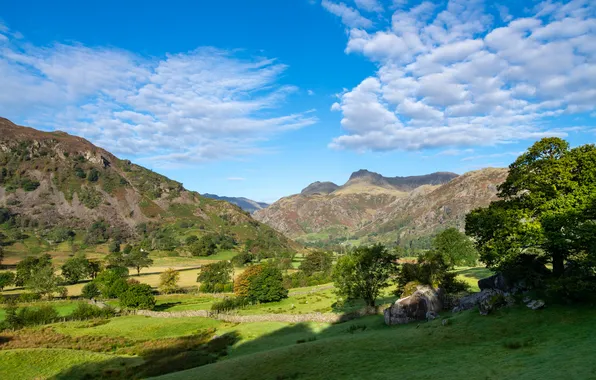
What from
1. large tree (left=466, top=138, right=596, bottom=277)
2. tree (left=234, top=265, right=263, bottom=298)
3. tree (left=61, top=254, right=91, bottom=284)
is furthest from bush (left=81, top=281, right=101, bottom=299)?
large tree (left=466, top=138, right=596, bottom=277)

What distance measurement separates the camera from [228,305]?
84000 millimetres

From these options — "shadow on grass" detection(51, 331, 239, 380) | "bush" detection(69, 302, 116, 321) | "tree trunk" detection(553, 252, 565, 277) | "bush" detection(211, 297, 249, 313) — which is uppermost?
"tree trunk" detection(553, 252, 565, 277)

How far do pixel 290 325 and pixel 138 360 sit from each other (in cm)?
2145

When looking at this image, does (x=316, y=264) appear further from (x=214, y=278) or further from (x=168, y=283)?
(x=168, y=283)

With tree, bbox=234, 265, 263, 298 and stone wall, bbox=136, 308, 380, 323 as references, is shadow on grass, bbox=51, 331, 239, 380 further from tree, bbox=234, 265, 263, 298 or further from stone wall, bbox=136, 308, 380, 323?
tree, bbox=234, 265, 263, 298

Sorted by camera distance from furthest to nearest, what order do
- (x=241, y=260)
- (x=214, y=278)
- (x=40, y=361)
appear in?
(x=241, y=260), (x=214, y=278), (x=40, y=361)

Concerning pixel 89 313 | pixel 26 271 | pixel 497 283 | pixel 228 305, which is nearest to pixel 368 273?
pixel 497 283

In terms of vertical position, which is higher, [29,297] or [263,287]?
[29,297]

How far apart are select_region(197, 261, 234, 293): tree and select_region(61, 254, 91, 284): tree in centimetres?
4541

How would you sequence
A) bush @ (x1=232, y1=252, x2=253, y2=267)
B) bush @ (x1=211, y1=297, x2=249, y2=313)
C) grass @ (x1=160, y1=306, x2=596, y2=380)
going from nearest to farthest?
grass @ (x1=160, y1=306, x2=596, y2=380) → bush @ (x1=211, y1=297, x2=249, y2=313) → bush @ (x1=232, y1=252, x2=253, y2=267)

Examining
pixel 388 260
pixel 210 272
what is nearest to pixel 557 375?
pixel 388 260

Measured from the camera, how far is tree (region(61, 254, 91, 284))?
422 feet

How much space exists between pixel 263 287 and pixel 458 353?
75.3 metres

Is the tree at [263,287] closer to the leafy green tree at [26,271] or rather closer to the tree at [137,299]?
the tree at [137,299]
